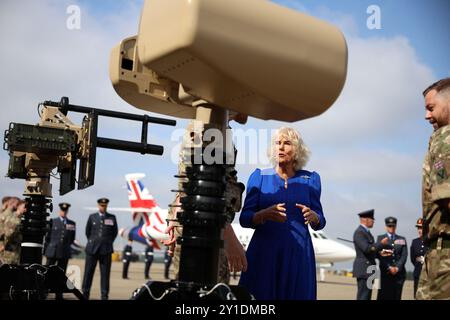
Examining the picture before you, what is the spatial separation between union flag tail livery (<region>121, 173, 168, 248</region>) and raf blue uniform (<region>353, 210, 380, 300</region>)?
2072cm

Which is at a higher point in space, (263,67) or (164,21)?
(164,21)

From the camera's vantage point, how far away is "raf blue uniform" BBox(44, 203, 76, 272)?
38.2 feet

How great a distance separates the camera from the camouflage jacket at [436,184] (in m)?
2.25

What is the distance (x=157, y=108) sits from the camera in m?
2.72

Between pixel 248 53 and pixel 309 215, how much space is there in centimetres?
159

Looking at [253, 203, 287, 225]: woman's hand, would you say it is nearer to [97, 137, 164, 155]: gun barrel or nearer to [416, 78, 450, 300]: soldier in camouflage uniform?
[97, 137, 164, 155]: gun barrel

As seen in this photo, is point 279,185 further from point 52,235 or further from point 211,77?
point 52,235

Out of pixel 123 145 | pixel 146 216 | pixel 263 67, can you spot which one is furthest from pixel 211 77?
pixel 146 216

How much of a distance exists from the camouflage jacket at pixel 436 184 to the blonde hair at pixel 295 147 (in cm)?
121

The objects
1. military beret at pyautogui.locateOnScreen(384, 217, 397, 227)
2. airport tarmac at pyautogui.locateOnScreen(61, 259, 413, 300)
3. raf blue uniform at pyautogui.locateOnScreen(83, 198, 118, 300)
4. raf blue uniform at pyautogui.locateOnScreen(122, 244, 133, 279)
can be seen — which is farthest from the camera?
raf blue uniform at pyautogui.locateOnScreen(122, 244, 133, 279)

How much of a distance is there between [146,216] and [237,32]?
32065mm

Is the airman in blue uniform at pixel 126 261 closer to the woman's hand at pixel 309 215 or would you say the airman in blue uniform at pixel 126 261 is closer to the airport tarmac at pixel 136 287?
the airport tarmac at pixel 136 287

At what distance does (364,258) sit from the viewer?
9523 millimetres

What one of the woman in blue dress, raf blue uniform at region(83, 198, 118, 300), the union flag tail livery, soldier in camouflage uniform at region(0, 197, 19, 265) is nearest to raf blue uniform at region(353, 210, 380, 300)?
raf blue uniform at region(83, 198, 118, 300)
